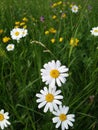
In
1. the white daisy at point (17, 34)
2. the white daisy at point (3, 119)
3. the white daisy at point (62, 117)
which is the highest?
the white daisy at point (17, 34)

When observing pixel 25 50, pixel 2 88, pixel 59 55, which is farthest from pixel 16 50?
pixel 2 88

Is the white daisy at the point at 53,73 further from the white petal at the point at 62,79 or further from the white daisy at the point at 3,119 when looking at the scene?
the white daisy at the point at 3,119

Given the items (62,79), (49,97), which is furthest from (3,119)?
(62,79)

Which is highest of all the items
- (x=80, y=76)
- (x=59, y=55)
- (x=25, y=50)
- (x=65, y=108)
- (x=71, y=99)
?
(x=25, y=50)

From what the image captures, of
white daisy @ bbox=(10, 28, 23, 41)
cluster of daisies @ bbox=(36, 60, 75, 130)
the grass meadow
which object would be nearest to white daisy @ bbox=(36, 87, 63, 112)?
cluster of daisies @ bbox=(36, 60, 75, 130)

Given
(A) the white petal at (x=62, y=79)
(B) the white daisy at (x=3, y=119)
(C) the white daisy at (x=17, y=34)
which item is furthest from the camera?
(C) the white daisy at (x=17, y=34)

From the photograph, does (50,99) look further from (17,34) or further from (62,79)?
(17,34)

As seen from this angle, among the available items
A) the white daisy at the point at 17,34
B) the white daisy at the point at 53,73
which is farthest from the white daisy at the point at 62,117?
the white daisy at the point at 17,34

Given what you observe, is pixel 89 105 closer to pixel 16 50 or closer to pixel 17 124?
pixel 17 124

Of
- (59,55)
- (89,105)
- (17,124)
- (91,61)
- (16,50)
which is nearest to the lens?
(89,105)

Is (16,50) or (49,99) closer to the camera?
(49,99)
